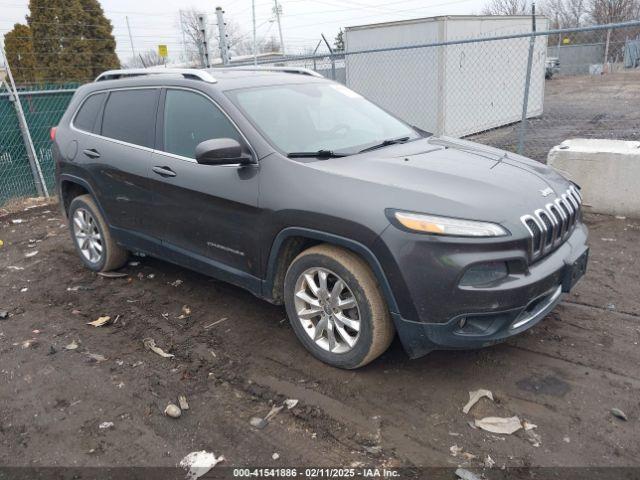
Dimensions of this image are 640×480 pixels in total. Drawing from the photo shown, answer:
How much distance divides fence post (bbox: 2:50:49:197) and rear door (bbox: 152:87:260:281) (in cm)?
568

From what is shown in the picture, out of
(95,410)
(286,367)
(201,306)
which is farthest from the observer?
(201,306)

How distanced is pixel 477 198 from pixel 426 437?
1.30 m

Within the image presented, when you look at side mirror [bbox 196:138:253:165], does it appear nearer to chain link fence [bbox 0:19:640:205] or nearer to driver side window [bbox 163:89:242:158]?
driver side window [bbox 163:89:242:158]

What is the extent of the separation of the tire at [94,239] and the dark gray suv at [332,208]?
0.63ft

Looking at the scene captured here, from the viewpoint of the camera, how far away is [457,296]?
111 inches

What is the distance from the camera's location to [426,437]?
280 centimetres

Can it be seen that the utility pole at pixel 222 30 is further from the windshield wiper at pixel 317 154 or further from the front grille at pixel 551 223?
the front grille at pixel 551 223

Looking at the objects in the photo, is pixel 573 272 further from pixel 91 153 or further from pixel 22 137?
pixel 22 137

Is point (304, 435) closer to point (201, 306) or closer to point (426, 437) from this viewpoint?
point (426, 437)

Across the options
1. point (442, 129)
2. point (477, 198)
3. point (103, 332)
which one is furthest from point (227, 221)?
point (442, 129)

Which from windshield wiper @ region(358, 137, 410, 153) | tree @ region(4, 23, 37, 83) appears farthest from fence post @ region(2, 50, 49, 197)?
tree @ region(4, 23, 37, 83)

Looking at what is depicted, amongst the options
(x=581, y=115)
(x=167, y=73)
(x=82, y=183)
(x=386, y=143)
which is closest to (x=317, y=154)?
(x=386, y=143)

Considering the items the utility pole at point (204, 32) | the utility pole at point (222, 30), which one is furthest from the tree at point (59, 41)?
the utility pole at point (204, 32)

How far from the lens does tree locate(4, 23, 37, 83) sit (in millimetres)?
21156
